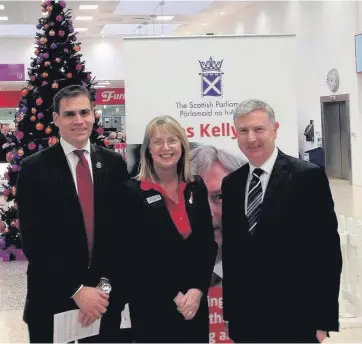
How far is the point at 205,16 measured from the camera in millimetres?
18172

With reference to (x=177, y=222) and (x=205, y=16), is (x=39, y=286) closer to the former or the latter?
(x=177, y=222)

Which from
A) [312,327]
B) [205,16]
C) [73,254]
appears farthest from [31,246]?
[205,16]

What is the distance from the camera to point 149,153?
2.46 metres

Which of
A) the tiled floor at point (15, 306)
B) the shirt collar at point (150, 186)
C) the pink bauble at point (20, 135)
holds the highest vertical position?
the pink bauble at point (20, 135)

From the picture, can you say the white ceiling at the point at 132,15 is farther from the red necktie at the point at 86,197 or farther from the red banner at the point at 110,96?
the red necktie at the point at 86,197

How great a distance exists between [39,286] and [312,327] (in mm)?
1160

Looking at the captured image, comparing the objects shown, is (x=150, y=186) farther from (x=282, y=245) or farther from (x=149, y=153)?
(x=282, y=245)

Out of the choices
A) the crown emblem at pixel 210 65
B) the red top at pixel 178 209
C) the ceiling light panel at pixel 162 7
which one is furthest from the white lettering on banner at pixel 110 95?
the red top at pixel 178 209

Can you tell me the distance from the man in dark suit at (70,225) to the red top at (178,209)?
152 millimetres

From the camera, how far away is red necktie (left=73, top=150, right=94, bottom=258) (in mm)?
2347

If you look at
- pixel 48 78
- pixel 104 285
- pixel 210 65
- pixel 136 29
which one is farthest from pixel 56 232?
pixel 136 29

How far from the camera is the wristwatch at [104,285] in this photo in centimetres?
236

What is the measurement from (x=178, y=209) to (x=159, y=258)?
0.78 ft

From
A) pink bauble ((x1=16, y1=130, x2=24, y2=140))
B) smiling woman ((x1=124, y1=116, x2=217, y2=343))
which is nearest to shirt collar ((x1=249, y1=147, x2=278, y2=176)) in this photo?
smiling woman ((x1=124, y1=116, x2=217, y2=343))
